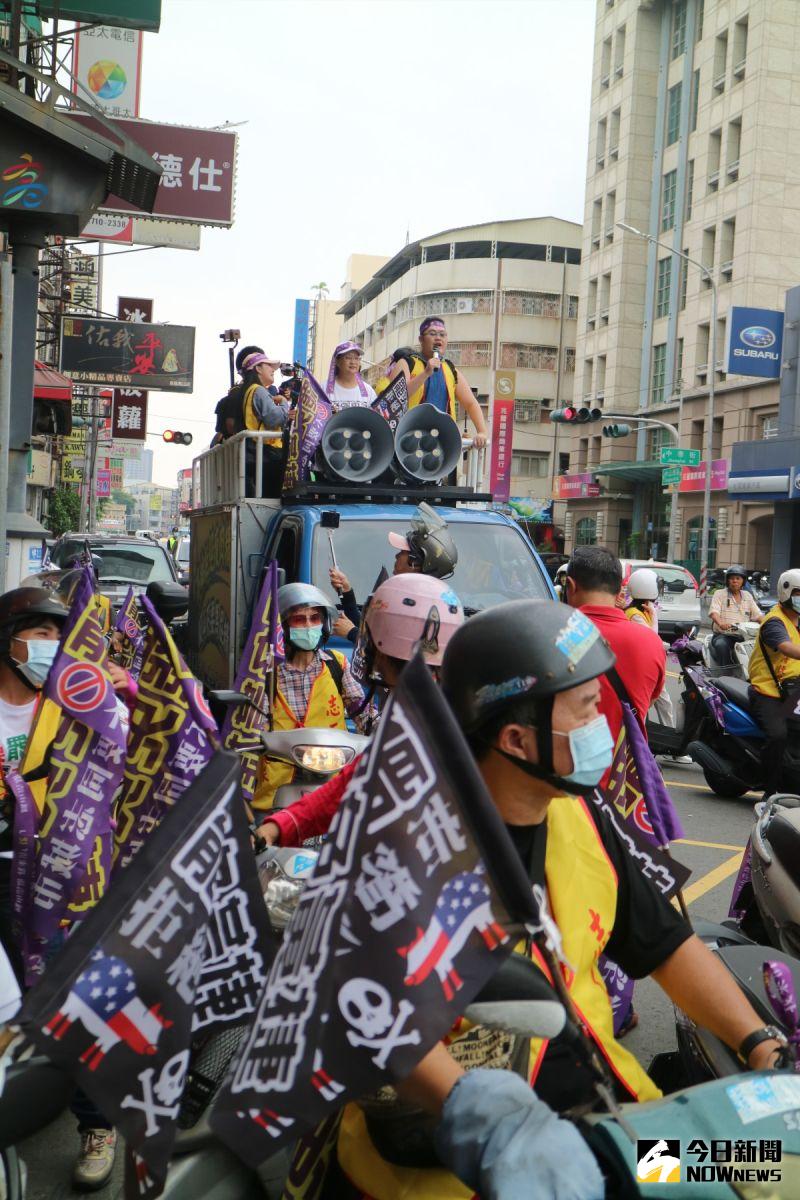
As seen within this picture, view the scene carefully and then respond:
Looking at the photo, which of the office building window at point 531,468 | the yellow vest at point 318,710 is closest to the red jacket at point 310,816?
the yellow vest at point 318,710

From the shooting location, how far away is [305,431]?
820 centimetres

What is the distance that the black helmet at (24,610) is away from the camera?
4027 mm

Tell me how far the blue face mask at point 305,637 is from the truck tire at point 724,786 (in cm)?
496

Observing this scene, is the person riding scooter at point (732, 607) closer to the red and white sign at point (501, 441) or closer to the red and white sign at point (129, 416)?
the red and white sign at point (129, 416)

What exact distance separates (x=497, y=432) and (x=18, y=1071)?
147 feet

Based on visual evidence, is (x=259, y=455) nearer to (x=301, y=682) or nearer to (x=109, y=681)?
(x=301, y=682)

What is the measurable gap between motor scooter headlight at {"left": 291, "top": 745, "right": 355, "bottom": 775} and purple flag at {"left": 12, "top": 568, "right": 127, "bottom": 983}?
29.5 inches

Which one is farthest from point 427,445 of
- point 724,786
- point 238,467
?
point 724,786

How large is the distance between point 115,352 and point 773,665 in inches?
708

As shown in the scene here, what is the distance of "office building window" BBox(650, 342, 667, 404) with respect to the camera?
51.3m

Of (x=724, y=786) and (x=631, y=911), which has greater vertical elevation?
(x=631, y=911)

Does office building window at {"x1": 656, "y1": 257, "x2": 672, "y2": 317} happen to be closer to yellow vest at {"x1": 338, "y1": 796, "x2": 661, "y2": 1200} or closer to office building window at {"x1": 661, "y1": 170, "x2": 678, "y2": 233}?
office building window at {"x1": 661, "y1": 170, "x2": 678, "y2": 233}

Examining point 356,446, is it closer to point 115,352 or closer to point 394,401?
point 394,401

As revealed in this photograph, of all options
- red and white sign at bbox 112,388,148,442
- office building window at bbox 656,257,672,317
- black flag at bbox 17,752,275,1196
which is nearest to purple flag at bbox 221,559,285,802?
black flag at bbox 17,752,275,1196
